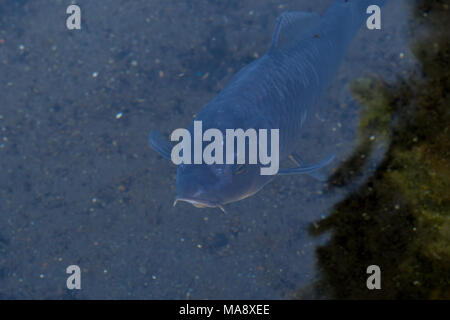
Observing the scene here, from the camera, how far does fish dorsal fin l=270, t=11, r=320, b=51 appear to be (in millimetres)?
2978

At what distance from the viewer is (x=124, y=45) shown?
15.1 ft

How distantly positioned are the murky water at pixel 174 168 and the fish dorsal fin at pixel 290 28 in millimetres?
1053

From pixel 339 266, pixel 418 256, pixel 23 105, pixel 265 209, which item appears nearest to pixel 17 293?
pixel 23 105

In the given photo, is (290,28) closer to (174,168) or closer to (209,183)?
(209,183)

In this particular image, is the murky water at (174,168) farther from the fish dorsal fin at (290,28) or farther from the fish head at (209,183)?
the fish head at (209,183)

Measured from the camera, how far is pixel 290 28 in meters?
3.05

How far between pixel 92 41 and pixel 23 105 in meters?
1.17

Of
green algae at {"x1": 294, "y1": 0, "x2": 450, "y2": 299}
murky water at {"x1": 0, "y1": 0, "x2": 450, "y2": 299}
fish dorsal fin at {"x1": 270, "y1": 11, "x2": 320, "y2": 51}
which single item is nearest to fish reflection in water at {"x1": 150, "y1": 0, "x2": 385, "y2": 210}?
fish dorsal fin at {"x1": 270, "y1": 11, "x2": 320, "y2": 51}

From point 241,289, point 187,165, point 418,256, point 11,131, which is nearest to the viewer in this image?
point 187,165

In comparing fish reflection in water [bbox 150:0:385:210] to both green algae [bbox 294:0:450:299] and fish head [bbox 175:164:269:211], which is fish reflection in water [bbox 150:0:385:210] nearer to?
fish head [bbox 175:164:269:211]

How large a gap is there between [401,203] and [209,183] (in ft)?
7.86

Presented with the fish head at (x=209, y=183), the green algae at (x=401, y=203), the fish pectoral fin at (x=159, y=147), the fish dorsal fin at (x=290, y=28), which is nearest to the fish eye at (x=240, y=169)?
the fish head at (x=209, y=183)

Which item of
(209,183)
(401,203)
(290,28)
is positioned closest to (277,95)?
(290,28)
